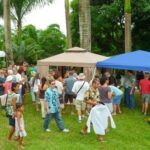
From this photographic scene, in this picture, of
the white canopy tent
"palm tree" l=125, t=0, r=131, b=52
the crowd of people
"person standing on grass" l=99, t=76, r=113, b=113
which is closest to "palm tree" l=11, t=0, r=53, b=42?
"palm tree" l=125, t=0, r=131, b=52

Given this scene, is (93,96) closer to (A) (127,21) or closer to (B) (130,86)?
(B) (130,86)

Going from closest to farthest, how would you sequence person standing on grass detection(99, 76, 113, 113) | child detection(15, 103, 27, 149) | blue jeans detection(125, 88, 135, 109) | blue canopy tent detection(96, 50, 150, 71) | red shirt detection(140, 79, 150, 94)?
child detection(15, 103, 27, 149) < person standing on grass detection(99, 76, 113, 113) < red shirt detection(140, 79, 150, 94) < blue canopy tent detection(96, 50, 150, 71) < blue jeans detection(125, 88, 135, 109)

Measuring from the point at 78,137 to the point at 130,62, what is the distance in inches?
181

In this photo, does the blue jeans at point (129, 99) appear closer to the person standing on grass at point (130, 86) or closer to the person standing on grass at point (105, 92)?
the person standing on grass at point (130, 86)

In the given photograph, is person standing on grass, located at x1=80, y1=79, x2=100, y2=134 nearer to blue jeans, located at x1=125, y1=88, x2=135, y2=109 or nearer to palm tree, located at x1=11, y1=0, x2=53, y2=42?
blue jeans, located at x1=125, y1=88, x2=135, y2=109

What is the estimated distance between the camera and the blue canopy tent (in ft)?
48.7

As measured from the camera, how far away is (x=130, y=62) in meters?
15.4

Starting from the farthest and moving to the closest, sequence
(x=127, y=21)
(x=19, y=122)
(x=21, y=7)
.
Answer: (x=21, y=7), (x=127, y=21), (x=19, y=122)

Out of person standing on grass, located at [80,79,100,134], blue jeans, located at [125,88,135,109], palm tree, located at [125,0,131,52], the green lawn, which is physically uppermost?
palm tree, located at [125,0,131,52]

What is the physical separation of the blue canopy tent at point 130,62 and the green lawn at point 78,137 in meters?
1.68

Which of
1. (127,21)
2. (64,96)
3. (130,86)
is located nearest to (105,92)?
(64,96)

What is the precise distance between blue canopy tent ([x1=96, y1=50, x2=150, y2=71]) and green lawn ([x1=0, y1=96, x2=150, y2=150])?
1679 millimetres

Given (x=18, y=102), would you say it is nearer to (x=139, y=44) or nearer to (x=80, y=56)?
(x=80, y=56)

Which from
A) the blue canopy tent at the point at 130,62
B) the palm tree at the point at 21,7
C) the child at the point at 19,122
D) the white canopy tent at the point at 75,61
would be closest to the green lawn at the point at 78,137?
the child at the point at 19,122
